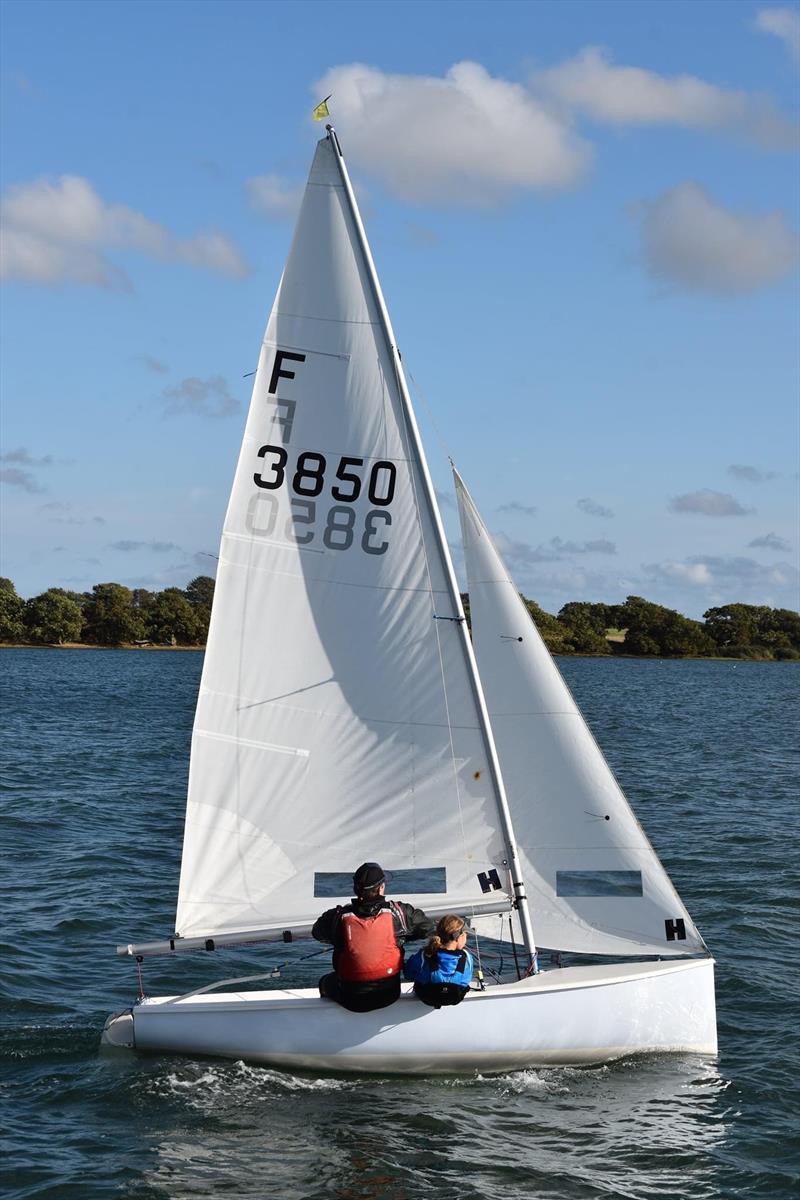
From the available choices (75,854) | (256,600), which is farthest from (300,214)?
(75,854)

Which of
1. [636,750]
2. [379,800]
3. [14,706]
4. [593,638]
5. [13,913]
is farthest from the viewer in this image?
[593,638]

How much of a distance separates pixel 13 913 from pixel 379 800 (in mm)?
7397

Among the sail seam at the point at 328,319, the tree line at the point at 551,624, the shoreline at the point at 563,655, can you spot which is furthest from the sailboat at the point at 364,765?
the shoreline at the point at 563,655

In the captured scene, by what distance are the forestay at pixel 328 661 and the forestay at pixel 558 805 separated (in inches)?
23.0

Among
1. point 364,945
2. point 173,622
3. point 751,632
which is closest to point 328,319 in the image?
point 364,945

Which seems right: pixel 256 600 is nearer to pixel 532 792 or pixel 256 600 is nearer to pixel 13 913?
pixel 532 792

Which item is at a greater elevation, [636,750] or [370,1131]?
[636,750]

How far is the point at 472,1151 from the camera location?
10.3 m

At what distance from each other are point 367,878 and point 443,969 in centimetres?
102

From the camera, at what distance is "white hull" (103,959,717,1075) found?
11430 millimetres

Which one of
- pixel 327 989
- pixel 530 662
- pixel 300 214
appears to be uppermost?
pixel 300 214

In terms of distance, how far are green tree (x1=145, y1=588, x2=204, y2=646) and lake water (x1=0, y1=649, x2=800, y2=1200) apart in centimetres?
10122

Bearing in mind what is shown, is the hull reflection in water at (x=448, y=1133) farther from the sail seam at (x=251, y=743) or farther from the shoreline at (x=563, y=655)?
the shoreline at (x=563, y=655)

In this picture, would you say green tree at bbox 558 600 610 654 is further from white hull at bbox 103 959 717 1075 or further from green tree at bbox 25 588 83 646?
white hull at bbox 103 959 717 1075
